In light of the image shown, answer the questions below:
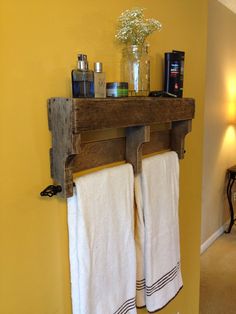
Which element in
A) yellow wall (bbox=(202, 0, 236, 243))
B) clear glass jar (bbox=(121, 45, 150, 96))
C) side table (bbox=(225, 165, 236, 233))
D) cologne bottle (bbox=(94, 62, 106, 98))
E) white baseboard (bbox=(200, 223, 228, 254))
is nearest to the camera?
cologne bottle (bbox=(94, 62, 106, 98))

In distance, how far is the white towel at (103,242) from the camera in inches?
33.8

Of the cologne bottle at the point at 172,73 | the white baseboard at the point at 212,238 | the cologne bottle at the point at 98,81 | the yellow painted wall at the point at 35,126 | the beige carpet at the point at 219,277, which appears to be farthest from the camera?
the white baseboard at the point at 212,238

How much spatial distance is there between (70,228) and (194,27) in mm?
1067

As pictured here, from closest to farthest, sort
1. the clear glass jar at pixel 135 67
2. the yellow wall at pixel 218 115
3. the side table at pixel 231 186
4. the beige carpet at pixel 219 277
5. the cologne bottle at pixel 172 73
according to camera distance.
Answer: the clear glass jar at pixel 135 67 → the cologne bottle at pixel 172 73 → the beige carpet at pixel 219 277 → the yellow wall at pixel 218 115 → the side table at pixel 231 186

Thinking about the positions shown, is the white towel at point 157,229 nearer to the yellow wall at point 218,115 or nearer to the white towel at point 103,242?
the white towel at point 103,242

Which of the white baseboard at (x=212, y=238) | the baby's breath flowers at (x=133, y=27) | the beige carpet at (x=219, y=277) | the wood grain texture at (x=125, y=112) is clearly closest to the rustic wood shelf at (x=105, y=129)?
the wood grain texture at (x=125, y=112)

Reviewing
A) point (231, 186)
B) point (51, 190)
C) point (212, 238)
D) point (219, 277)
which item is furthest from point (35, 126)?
point (231, 186)

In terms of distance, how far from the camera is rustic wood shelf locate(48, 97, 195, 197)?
0.76 m

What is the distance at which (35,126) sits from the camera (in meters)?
0.79

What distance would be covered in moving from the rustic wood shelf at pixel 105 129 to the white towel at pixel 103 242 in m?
0.06

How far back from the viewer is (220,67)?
110 inches

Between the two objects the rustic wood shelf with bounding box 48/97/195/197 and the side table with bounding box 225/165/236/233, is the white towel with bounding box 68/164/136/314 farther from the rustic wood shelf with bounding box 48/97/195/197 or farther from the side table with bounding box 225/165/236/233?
the side table with bounding box 225/165/236/233

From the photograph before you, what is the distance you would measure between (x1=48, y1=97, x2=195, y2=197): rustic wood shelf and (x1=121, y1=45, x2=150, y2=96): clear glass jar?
81 mm

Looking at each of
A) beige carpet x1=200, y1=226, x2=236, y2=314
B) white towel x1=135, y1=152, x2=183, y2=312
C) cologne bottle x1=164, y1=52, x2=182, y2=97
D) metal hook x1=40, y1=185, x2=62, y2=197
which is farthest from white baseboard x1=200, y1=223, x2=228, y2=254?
metal hook x1=40, y1=185, x2=62, y2=197
